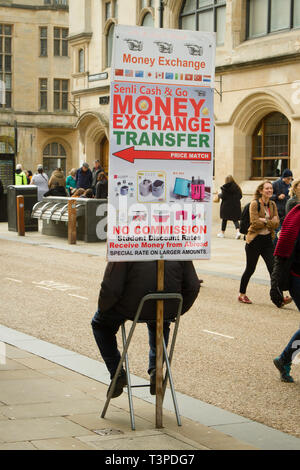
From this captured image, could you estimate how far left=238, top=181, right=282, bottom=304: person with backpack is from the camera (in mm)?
11359

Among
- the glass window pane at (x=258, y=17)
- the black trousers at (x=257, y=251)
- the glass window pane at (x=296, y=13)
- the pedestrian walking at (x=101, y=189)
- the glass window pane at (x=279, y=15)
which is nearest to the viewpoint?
the black trousers at (x=257, y=251)

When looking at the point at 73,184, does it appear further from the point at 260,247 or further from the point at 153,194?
the point at 153,194

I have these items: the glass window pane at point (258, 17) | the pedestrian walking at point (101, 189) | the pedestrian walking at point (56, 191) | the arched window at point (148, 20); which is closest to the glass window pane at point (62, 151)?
the arched window at point (148, 20)

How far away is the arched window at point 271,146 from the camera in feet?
81.7

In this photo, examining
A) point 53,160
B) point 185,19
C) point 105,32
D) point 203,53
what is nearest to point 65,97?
point 53,160

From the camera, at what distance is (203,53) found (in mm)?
5324

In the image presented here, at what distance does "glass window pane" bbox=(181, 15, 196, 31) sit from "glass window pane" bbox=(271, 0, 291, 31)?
168 inches

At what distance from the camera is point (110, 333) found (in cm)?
563

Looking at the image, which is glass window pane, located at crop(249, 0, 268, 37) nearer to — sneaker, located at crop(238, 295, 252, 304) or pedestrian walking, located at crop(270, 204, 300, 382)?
sneaker, located at crop(238, 295, 252, 304)

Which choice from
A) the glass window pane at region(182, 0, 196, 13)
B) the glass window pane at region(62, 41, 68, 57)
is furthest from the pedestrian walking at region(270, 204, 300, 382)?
the glass window pane at region(62, 41, 68, 57)

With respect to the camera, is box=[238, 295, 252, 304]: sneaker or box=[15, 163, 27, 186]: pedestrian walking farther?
box=[15, 163, 27, 186]: pedestrian walking

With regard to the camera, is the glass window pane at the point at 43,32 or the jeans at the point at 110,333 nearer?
the jeans at the point at 110,333

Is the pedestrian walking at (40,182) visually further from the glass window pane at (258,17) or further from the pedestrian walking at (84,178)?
the glass window pane at (258,17)

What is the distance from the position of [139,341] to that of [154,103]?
3.83 metres
